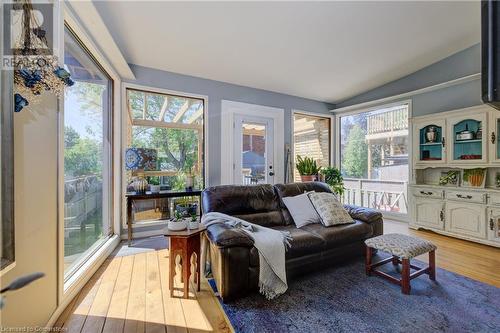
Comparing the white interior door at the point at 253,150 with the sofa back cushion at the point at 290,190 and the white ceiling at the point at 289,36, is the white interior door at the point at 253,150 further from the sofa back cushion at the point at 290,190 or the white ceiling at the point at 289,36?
the sofa back cushion at the point at 290,190

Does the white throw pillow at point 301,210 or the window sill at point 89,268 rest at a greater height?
the white throw pillow at point 301,210

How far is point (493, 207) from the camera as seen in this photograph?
10.3 feet

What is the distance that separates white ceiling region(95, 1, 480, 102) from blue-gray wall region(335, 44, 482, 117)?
165mm

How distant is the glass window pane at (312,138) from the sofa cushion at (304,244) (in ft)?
9.20

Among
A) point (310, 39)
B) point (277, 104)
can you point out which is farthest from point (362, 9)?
point (277, 104)

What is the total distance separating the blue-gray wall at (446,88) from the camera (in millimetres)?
3549

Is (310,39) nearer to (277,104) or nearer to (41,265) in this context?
(277,104)

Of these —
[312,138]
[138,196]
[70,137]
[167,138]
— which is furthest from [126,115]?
[312,138]

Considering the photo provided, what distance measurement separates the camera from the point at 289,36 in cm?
304

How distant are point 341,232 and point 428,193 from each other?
242 cm

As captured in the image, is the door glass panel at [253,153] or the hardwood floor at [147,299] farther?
the door glass panel at [253,153]

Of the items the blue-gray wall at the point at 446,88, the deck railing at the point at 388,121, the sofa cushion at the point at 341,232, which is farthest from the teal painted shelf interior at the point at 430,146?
the sofa cushion at the point at 341,232

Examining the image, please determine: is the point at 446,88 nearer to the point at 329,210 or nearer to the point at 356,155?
the point at 356,155

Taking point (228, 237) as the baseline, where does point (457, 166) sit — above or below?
above
